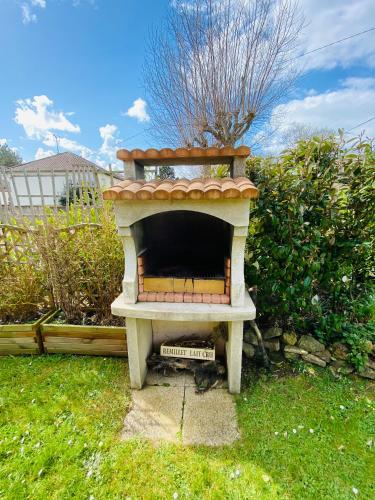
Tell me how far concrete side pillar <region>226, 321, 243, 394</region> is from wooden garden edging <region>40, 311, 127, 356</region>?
1.12 meters

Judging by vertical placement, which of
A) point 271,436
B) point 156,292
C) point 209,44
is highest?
point 209,44

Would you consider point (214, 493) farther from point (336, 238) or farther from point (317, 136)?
point (317, 136)

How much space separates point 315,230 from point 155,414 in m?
2.05

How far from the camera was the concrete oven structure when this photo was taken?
5.10 feet

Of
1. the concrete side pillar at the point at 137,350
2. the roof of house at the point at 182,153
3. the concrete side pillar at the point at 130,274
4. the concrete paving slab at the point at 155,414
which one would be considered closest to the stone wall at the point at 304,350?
the concrete paving slab at the point at 155,414

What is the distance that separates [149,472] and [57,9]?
6952mm

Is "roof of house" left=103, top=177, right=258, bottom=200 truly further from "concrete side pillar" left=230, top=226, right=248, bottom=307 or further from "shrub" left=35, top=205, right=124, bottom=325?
"shrub" left=35, top=205, right=124, bottom=325

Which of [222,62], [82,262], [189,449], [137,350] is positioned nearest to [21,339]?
[82,262]

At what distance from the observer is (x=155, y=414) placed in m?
1.82

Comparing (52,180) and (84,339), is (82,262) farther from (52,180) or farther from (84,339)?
(52,180)

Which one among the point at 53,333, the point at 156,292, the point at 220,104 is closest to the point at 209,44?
the point at 220,104

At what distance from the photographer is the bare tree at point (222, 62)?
494 centimetres

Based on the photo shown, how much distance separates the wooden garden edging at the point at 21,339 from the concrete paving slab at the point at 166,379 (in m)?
1.30

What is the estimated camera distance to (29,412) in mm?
1818
